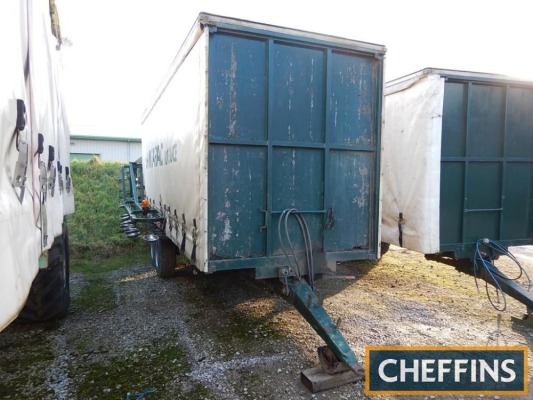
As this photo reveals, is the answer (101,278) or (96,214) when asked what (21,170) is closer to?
(101,278)

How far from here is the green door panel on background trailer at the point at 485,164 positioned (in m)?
4.75

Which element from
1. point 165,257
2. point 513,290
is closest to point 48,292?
point 165,257

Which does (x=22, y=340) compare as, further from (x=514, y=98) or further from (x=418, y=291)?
(x=514, y=98)

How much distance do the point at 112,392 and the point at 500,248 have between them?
4691 mm

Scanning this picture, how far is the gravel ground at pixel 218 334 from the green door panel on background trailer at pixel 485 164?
1.04 m

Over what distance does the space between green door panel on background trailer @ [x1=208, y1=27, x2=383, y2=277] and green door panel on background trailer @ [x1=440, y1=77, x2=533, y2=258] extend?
136 centimetres

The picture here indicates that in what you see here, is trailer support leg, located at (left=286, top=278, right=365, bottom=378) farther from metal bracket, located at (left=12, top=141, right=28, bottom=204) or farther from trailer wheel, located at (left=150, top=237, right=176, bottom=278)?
trailer wheel, located at (left=150, top=237, right=176, bottom=278)

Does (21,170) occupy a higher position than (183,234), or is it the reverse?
(21,170)

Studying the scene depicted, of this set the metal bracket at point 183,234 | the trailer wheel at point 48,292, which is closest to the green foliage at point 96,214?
the trailer wheel at point 48,292

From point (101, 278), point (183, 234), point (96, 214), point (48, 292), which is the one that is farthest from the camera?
point (96, 214)

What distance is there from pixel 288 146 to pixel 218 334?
2.22 metres

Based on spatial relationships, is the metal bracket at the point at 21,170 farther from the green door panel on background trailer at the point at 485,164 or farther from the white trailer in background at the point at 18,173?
the green door panel on background trailer at the point at 485,164

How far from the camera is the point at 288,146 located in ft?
12.1

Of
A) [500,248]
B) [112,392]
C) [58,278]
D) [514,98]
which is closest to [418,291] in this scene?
[500,248]
